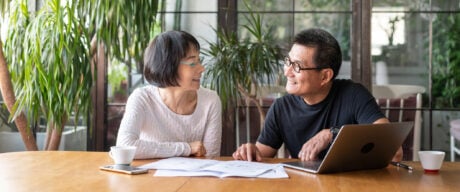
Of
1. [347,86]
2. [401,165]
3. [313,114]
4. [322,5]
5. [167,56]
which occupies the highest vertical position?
[322,5]

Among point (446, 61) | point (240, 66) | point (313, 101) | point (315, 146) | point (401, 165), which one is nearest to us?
point (401, 165)

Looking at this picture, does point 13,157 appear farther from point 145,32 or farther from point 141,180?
point 145,32

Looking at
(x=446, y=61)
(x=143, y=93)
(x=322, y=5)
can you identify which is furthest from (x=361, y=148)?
(x=446, y=61)

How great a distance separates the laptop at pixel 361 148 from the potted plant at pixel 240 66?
1710mm

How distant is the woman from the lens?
2568mm

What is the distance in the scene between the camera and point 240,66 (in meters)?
3.82

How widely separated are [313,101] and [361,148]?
2.28 ft

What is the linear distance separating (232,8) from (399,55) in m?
1.18

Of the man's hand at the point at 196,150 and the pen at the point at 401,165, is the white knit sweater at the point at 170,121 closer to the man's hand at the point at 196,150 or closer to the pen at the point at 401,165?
the man's hand at the point at 196,150

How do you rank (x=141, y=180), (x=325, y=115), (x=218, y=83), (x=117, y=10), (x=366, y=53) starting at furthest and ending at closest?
(x=366, y=53)
(x=218, y=83)
(x=117, y=10)
(x=325, y=115)
(x=141, y=180)

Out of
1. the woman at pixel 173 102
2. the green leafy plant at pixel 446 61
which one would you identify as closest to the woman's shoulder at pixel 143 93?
the woman at pixel 173 102

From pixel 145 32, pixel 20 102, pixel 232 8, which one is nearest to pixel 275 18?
pixel 232 8

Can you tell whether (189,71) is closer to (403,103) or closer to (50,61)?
(50,61)

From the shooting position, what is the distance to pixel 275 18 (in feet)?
14.2
